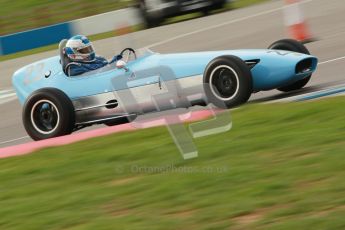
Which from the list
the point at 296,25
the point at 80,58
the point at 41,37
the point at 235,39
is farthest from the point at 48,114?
the point at 41,37

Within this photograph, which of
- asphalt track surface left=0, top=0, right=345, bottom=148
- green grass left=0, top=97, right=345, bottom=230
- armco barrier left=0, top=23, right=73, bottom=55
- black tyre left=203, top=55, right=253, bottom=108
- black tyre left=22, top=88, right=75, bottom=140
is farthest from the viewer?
armco barrier left=0, top=23, right=73, bottom=55

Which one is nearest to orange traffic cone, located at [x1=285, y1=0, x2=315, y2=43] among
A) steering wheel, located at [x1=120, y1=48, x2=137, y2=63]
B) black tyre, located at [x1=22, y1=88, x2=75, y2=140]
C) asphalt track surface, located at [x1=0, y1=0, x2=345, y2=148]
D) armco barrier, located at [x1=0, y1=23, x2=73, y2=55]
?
asphalt track surface, located at [x1=0, y1=0, x2=345, y2=148]

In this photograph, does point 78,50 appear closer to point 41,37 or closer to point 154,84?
point 154,84

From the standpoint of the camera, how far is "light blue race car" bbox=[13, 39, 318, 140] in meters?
9.04

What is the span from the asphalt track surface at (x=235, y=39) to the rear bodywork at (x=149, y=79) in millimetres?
1064

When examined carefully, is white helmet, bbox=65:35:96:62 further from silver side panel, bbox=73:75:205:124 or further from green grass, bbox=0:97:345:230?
green grass, bbox=0:97:345:230

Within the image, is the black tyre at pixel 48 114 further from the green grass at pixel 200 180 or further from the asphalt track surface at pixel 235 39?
the green grass at pixel 200 180

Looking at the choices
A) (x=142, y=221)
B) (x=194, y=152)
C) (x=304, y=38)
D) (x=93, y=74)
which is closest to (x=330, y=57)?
(x=304, y=38)

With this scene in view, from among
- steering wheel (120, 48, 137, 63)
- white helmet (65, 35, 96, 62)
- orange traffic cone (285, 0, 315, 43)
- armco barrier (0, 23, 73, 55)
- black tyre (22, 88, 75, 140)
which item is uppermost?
white helmet (65, 35, 96, 62)

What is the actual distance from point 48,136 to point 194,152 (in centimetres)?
310

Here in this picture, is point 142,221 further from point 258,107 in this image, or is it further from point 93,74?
point 93,74

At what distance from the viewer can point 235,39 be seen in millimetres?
16359

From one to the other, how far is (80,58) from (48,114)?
82 cm

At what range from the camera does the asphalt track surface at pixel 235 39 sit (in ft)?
37.7
